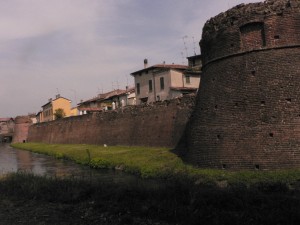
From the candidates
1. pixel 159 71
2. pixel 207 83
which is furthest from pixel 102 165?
pixel 159 71

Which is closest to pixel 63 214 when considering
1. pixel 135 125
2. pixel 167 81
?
pixel 135 125

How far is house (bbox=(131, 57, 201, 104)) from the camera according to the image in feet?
130

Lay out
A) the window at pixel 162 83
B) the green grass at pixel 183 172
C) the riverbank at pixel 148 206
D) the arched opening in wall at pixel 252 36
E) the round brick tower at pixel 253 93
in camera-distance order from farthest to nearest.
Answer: the window at pixel 162 83
the arched opening in wall at pixel 252 36
the round brick tower at pixel 253 93
the green grass at pixel 183 172
the riverbank at pixel 148 206

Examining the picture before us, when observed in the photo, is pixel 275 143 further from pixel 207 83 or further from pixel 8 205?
pixel 8 205

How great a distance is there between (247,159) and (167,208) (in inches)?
264

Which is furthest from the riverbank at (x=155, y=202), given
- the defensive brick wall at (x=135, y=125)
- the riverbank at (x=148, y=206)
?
the defensive brick wall at (x=135, y=125)

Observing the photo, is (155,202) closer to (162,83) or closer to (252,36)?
(252,36)

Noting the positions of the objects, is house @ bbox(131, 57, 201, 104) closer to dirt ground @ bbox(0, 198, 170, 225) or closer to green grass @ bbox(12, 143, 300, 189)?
green grass @ bbox(12, 143, 300, 189)

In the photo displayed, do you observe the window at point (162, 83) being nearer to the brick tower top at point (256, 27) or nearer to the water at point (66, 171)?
the water at point (66, 171)

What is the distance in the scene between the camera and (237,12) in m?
15.6

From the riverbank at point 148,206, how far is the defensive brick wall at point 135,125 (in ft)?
46.9

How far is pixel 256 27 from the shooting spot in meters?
15.4

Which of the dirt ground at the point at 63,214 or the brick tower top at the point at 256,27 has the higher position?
the brick tower top at the point at 256,27

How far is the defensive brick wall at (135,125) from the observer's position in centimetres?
2545
